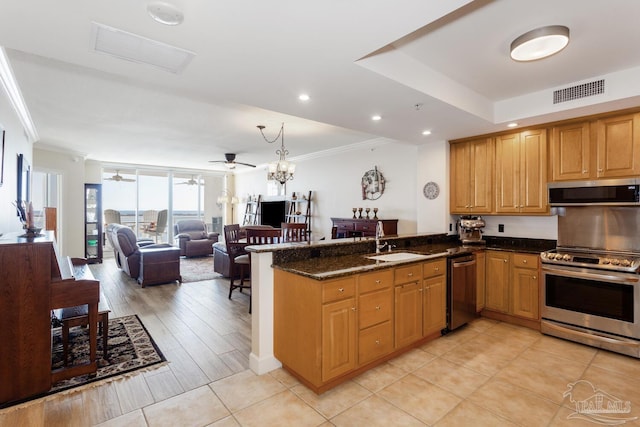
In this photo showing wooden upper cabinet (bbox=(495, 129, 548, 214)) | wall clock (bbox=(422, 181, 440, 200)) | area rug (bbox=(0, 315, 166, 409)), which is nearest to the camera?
area rug (bbox=(0, 315, 166, 409))

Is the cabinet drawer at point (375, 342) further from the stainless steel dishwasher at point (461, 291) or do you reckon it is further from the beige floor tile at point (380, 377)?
the stainless steel dishwasher at point (461, 291)

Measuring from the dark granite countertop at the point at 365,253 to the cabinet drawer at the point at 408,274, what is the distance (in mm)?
61

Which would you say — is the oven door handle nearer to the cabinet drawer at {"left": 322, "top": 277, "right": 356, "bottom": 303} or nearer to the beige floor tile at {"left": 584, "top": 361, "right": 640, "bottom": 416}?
the beige floor tile at {"left": 584, "top": 361, "right": 640, "bottom": 416}

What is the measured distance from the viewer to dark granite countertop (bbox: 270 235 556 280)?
2.49 m

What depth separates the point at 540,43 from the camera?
→ 2.23m

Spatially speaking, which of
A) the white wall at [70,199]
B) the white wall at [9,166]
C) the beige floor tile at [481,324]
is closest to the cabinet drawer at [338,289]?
the beige floor tile at [481,324]

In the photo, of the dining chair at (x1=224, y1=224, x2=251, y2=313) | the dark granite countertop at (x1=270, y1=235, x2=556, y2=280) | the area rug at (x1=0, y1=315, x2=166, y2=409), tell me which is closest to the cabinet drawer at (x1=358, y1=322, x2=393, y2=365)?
the dark granite countertop at (x1=270, y1=235, x2=556, y2=280)

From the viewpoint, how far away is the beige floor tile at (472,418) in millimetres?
2023

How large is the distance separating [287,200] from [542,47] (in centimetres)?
652

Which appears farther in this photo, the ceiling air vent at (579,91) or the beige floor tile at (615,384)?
the ceiling air vent at (579,91)

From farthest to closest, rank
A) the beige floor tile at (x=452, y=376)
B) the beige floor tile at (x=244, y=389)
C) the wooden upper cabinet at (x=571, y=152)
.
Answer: the wooden upper cabinet at (x=571, y=152) → the beige floor tile at (x=452, y=376) → the beige floor tile at (x=244, y=389)

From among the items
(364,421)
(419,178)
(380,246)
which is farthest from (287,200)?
(364,421)

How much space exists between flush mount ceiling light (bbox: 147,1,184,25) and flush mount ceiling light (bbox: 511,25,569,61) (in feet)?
7.53

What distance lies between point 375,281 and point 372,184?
3.60 m
